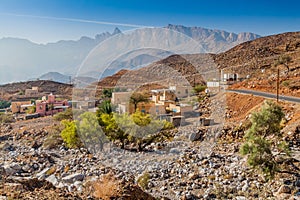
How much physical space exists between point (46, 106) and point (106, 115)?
41.5 feet

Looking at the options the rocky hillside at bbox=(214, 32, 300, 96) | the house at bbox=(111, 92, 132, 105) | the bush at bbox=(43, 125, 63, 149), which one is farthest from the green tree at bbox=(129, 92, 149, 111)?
the rocky hillside at bbox=(214, 32, 300, 96)

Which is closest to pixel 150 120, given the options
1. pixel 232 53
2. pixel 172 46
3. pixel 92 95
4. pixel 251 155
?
pixel 172 46

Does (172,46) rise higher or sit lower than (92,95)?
higher

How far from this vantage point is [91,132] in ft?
33.2

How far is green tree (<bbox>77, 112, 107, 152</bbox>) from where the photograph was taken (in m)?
10.1

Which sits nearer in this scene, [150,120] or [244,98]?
[150,120]

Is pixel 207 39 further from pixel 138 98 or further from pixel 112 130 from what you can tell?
pixel 112 130

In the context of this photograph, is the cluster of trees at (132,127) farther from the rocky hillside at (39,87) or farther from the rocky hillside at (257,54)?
the rocky hillside at (39,87)

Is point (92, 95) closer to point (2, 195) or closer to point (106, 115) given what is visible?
point (106, 115)

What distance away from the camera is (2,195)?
153 inches

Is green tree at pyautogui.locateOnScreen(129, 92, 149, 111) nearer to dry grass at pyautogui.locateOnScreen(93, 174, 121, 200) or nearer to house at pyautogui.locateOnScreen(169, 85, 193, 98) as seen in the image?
house at pyautogui.locateOnScreen(169, 85, 193, 98)

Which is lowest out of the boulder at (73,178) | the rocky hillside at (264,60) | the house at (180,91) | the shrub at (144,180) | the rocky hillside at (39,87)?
the boulder at (73,178)

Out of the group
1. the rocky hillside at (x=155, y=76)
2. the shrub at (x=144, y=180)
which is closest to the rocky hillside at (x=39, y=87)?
the rocky hillside at (x=155, y=76)

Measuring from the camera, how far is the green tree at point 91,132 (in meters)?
10.1
